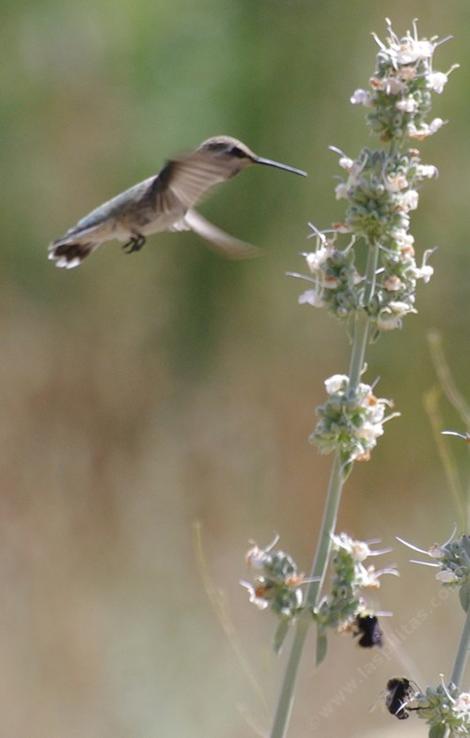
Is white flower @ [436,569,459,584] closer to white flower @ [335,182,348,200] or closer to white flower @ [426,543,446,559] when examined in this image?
white flower @ [426,543,446,559]

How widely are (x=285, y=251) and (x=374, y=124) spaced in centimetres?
581

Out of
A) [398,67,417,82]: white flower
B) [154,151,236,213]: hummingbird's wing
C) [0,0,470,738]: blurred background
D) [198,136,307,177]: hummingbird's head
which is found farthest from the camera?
[0,0,470,738]: blurred background

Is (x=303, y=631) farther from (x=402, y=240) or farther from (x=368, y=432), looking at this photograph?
(x=402, y=240)

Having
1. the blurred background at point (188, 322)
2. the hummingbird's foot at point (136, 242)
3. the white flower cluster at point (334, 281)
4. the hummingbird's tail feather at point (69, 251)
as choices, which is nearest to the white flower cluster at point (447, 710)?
the white flower cluster at point (334, 281)

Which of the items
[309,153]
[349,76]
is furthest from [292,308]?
[349,76]

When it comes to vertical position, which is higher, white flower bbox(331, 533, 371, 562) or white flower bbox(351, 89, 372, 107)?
white flower bbox(351, 89, 372, 107)

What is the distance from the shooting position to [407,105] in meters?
2.29

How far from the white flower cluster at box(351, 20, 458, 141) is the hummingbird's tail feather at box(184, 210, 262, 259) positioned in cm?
68

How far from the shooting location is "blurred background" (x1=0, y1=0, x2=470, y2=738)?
7656 millimetres

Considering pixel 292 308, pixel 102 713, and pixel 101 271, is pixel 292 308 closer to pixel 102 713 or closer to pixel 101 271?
pixel 101 271

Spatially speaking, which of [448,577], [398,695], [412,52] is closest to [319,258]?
[412,52]

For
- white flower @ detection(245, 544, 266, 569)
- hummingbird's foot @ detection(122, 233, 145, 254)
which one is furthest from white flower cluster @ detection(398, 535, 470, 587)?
hummingbird's foot @ detection(122, 233, 145, 254)

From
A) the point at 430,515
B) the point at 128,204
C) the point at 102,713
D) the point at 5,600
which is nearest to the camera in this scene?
the point at 128,204

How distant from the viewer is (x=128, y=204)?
364cm
